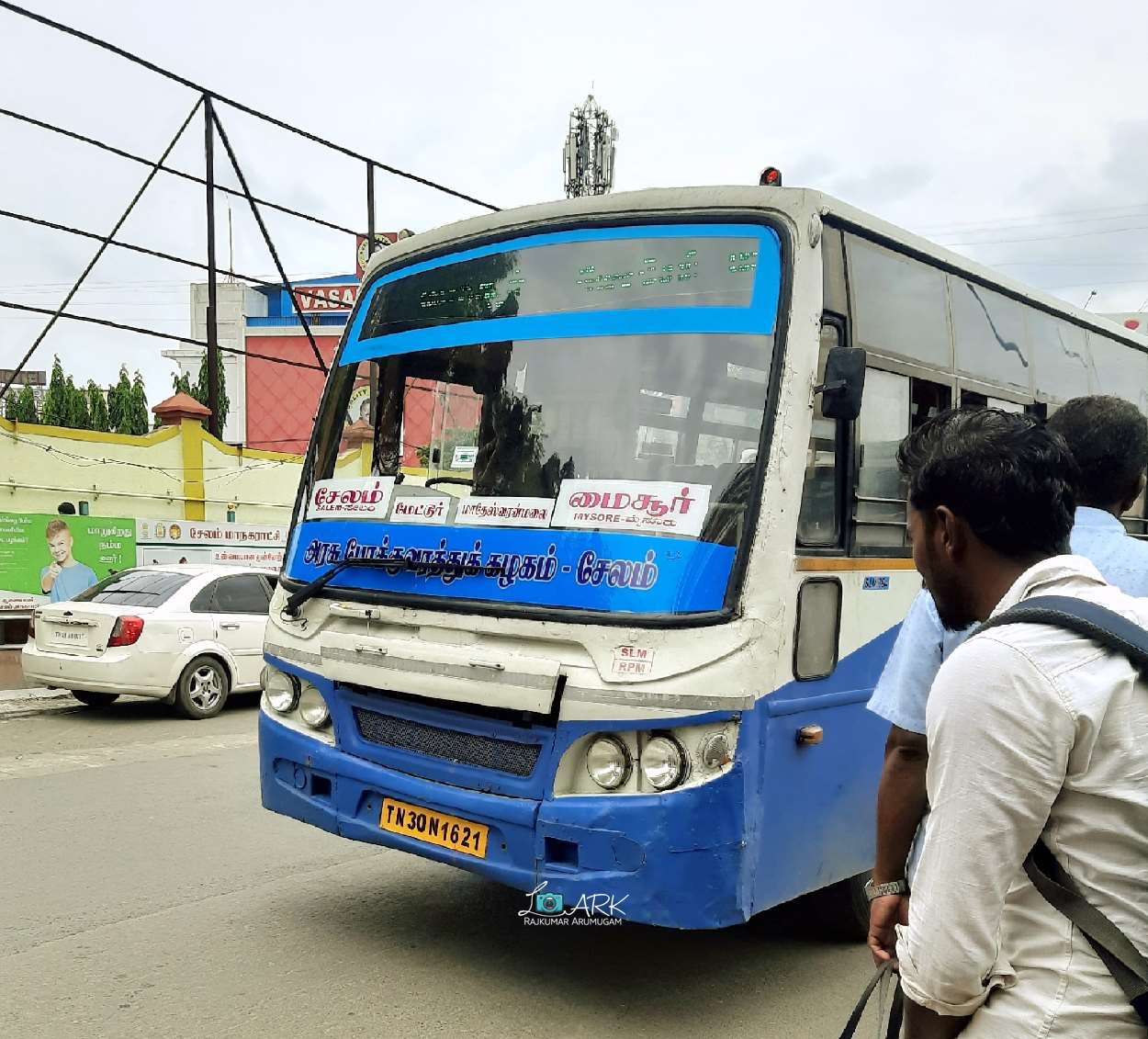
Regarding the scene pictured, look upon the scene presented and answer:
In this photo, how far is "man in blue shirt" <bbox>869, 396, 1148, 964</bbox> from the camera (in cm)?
236

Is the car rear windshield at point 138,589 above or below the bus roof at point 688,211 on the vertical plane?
below

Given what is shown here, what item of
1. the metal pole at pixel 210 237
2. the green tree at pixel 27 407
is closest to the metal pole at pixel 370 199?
the metal pole at pixel 210 237

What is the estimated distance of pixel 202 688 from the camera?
10523mm

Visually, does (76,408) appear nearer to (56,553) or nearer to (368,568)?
(56,553)

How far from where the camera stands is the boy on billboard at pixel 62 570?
13.4 m

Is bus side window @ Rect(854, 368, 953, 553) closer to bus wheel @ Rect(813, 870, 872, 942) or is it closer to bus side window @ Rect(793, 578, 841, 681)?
bus side window @ Rect(793, 578, 841, 681)

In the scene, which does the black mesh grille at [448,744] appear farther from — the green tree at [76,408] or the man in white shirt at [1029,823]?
the green tree at [76,408]

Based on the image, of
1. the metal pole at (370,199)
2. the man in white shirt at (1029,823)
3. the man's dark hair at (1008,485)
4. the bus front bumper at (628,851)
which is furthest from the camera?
the metal pole at (370,199)

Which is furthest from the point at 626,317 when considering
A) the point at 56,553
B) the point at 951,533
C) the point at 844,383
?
the point at 56,553

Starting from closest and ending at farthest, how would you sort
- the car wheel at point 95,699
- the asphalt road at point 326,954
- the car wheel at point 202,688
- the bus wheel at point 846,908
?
1. the asphalt road at point 326,954
2. the bus wheel at point 846,908
3. the car wheel at point 202,688
4. the car wheel at point 95,699

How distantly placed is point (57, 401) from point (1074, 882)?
43.5 metres

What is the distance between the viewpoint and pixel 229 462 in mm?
16047

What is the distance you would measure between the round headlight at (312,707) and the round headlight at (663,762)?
1.44 meters

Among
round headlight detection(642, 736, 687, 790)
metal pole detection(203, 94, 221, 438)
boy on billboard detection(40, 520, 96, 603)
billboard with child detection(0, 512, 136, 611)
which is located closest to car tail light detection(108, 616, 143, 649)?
billboard with child detection(0, 512, 136, 611)
